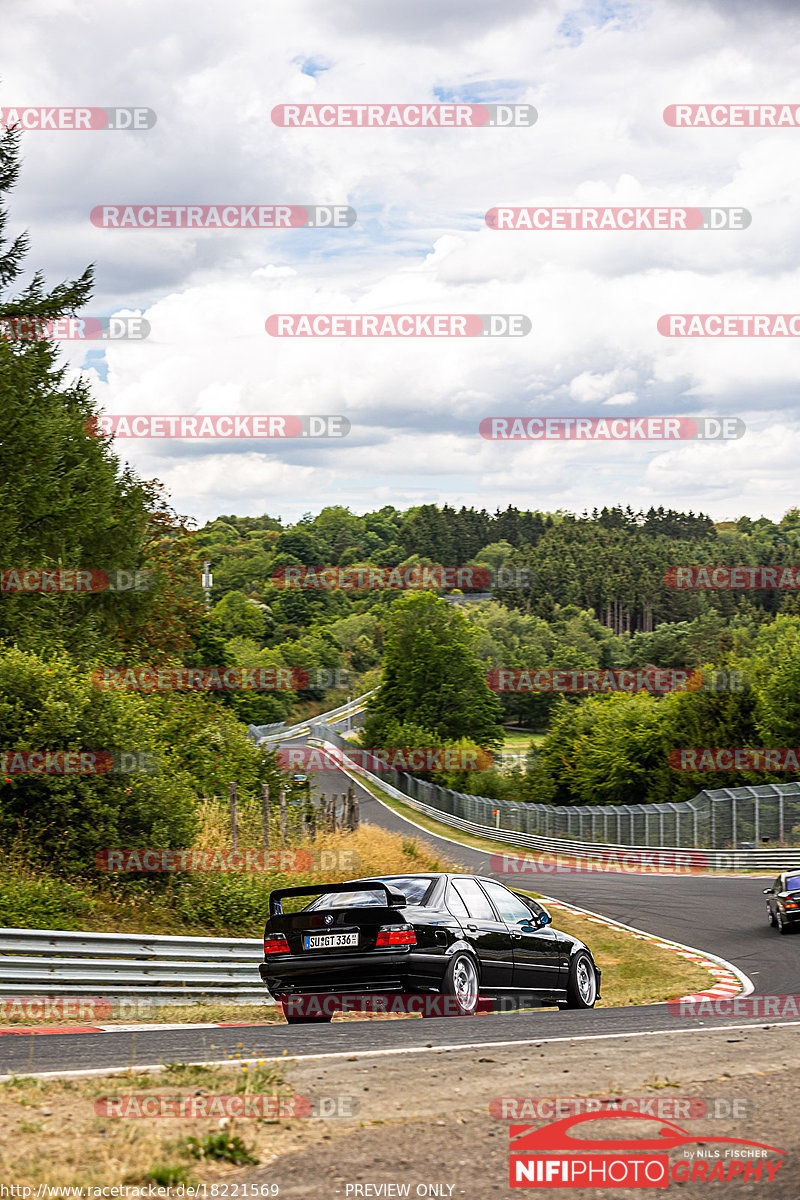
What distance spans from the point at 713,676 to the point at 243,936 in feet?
150

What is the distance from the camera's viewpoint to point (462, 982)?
401 inches

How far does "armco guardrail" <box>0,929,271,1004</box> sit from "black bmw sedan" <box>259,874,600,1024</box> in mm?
1643

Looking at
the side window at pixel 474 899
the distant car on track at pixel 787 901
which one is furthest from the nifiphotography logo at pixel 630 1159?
the distant car on track at pixel 787 901

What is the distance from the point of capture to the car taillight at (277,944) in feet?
33.3

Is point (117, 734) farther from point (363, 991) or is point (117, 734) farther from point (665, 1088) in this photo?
point (665, 1088)

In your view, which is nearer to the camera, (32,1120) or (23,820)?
(32,1120)

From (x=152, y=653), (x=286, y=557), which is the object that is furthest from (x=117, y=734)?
(x=286, y=557)

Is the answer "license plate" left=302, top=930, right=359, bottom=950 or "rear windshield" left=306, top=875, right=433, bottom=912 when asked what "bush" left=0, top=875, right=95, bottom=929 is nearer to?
"rear windshield" left=306, top=875, right=433, bottom=912

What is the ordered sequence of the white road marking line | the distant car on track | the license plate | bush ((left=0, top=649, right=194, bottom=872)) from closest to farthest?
the white road marking line, the license plate, bush ((left=0, top=649, right=194, bottom=872)), the distant car on track

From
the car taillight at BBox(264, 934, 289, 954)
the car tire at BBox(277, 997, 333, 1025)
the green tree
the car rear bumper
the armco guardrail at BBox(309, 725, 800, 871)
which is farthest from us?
the green tree

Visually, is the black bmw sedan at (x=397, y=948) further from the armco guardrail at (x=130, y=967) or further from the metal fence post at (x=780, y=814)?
the metal fence post at (x=780, y=814)

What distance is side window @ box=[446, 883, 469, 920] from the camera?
34.2 ft

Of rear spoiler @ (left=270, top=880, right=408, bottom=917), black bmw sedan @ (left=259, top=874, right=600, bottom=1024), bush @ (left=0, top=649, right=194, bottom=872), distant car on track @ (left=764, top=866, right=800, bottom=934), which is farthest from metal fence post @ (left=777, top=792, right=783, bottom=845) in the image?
rear spoiler @ (left=270, top=880, right=408, bottom=917)

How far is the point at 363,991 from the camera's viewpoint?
9.80m
